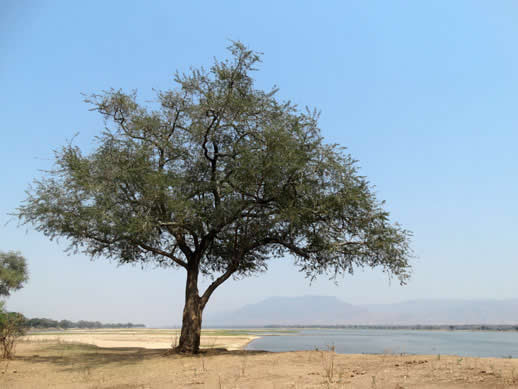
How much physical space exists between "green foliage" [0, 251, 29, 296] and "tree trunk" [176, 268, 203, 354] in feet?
138

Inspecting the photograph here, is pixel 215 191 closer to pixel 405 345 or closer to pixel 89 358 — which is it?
pixel 89 358

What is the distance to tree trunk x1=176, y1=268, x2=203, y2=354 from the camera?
1945 cm

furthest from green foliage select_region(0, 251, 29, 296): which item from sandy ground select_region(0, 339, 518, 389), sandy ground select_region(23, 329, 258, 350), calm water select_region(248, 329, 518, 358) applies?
sandy ground select_region(0, 339, 518, 389)

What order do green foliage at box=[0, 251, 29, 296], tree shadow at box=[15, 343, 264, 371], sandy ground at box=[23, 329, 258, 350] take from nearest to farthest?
tree shadow at box=[15, 343, 264, 371] < sandy ground at box=[23, 329, 258, 350] < green foliage at box=[0, 251, 29, 296]

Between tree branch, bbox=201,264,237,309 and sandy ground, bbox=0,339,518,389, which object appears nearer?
sandy ground, bbox=0,339,518,389

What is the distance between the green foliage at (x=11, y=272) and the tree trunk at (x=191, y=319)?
4218cm

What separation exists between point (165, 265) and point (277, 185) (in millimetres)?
9331

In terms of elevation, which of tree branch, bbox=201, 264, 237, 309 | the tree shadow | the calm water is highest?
tree branch, bbox=201, 264, 237, 309

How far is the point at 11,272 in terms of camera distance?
53188 mm

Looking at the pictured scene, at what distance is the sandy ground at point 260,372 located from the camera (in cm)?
1014

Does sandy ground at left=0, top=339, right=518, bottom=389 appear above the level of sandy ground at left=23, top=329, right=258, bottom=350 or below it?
above

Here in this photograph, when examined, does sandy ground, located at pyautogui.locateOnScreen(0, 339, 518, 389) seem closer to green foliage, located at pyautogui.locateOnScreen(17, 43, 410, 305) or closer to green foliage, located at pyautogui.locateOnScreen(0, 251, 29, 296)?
green foliage, located at pyautogui.locateOnScreen(17, 43, 410, 305)

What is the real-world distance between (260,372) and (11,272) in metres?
50.2

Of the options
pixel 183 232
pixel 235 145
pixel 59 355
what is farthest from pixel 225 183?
pixel 59 355
